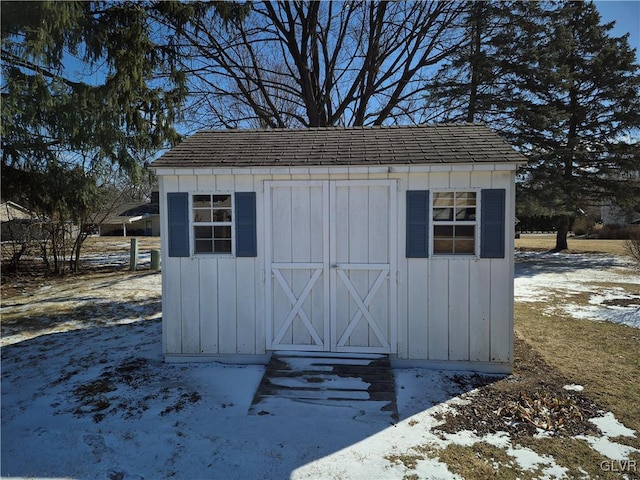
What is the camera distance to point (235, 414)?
3.73 metres

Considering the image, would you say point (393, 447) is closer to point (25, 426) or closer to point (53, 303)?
point (25, 426)

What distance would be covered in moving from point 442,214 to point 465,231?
37 centimetres

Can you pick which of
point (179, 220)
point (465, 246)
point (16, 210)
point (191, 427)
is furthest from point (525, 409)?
point (16, 210)

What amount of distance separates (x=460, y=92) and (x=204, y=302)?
13275 millimetres

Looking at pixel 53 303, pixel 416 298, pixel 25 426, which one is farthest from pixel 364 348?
pixel 53 303

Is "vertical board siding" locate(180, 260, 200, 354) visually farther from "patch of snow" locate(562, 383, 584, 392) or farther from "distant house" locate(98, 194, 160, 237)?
"distant house" locate(98, 194, 160, 237)

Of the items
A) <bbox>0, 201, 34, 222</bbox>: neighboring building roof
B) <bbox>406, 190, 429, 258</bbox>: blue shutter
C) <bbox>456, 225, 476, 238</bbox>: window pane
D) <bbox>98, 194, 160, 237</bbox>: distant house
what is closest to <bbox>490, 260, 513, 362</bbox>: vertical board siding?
<bbox>456, 225, 476, 238</bbox>: window pane

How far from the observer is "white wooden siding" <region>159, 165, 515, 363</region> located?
465cm

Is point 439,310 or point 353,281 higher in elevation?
point 353,281

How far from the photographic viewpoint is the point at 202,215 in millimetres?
4961

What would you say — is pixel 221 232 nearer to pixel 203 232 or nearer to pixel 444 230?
pixel 203 232

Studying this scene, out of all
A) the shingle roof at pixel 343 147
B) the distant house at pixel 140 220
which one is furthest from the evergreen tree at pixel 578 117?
the distant house at pixel 140 220

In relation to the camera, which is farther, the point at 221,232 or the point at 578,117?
the point at 578,117

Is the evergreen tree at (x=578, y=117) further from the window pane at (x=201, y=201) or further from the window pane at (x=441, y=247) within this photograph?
the window pane at (x=201, y=201)
